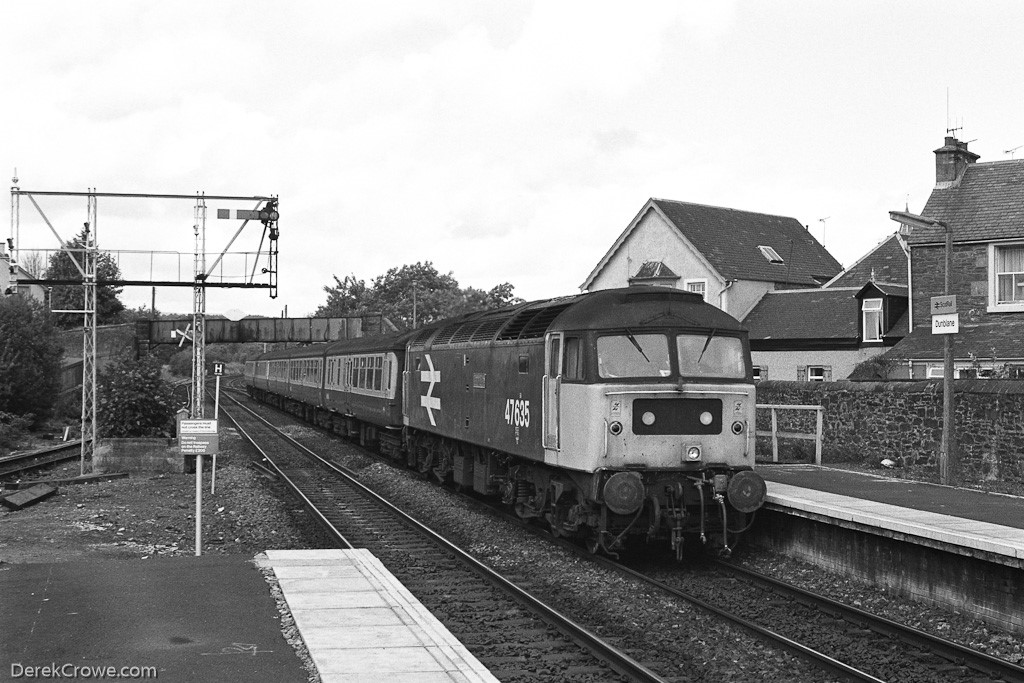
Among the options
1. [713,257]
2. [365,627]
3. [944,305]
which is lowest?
[365,627]

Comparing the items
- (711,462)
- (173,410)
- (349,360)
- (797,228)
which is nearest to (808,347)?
(797,228)

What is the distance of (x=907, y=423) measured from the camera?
62.3ft

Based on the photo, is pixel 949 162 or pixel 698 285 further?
pixel 698 285

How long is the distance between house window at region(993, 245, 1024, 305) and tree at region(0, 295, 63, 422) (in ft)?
97.4

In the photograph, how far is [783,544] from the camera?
13164 millimetres

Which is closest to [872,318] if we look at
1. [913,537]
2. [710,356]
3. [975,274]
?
[975,274]

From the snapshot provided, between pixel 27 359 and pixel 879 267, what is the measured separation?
101 ft

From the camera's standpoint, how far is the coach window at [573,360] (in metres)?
12.3

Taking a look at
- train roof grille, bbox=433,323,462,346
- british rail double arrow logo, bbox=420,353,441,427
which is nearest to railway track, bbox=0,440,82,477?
british rail double arrow logo, bbox=420,353,441,427

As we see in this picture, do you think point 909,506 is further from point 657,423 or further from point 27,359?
point 27,359

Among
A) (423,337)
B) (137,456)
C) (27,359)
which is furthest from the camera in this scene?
(27,359)

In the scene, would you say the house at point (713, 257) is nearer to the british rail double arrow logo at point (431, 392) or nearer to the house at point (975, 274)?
the house at point (975, 274)

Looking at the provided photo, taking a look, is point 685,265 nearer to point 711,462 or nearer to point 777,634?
point 711,462

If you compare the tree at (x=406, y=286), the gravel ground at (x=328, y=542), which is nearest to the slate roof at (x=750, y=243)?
the gravel ground at (x=328, y=542)
